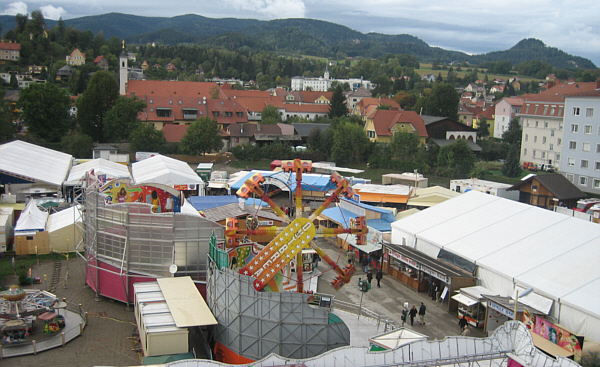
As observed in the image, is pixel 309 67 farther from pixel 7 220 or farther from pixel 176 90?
pixel 7 220

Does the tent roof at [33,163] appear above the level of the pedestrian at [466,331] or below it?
above

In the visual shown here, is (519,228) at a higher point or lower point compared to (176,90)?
lower

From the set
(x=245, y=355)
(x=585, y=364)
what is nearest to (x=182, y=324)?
(x=245, y=355)

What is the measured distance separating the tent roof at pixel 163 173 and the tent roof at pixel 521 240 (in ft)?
47.6

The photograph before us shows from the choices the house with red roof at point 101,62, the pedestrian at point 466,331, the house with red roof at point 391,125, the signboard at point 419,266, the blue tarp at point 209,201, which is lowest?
the pedestrian at point 466,331

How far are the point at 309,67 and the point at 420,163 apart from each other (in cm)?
15475

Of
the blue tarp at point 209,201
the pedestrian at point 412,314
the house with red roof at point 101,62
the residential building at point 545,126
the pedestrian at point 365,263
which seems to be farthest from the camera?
the house with red roof at point 101,62

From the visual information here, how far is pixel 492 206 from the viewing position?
888 inches

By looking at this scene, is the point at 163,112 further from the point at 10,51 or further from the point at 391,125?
the point at 10,51

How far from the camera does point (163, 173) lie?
1283 inches

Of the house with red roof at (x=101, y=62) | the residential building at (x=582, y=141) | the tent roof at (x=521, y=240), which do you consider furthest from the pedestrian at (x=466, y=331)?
the house with red roof at (x=101, y=62)

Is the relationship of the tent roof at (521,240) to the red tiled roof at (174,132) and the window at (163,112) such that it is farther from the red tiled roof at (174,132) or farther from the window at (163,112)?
the window at (163,112)

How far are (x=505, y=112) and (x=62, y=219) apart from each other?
65275mm

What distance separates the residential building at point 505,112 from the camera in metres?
74.2
